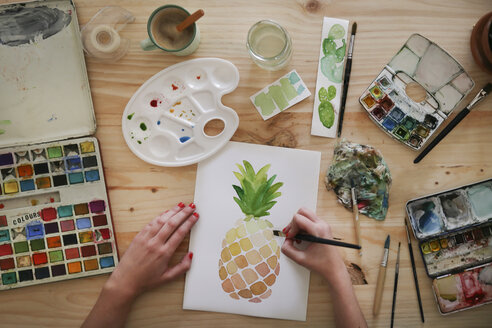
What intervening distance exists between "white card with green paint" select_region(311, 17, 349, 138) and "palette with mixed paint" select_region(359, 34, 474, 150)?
0.07 metres

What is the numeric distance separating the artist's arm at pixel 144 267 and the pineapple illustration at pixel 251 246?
105mm

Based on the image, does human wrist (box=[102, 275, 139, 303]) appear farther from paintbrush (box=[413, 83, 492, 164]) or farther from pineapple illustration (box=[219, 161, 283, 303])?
Result: paintbrush (box=[413, 83, 492, 164])

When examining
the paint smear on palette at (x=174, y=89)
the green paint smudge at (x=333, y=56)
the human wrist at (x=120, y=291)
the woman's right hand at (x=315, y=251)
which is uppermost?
the green paint smudge at (x=333, y=56)

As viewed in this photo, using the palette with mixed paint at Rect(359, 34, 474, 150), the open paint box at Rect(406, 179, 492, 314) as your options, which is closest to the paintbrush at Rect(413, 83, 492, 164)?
the palette with mixed paint at Rect(359, 34, 474, 150)

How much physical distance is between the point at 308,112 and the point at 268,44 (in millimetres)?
196

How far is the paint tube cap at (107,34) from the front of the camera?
0.89 m

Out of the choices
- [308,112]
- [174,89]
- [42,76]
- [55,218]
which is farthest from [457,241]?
[42,76]

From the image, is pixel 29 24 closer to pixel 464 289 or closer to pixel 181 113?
pixel 181 113

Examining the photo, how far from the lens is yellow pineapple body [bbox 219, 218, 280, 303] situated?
35.1 inches

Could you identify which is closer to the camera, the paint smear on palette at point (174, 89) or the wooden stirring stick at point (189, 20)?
the wooden stirring stick at point (189, 20)

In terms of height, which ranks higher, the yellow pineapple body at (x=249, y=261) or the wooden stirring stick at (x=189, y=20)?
the wooden stirring stick at (x=189, y=20)

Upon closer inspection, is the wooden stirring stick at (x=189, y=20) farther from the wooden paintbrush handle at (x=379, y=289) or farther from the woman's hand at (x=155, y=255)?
the wooden paintbrush handle at (x=379, y=289)

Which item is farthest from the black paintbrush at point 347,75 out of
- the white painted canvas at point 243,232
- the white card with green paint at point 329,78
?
the white painted canvas at point 243,232

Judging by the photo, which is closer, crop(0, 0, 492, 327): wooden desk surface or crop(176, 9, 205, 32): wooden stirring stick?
crop(176, 9, 205, 32): wooden stirring stick
